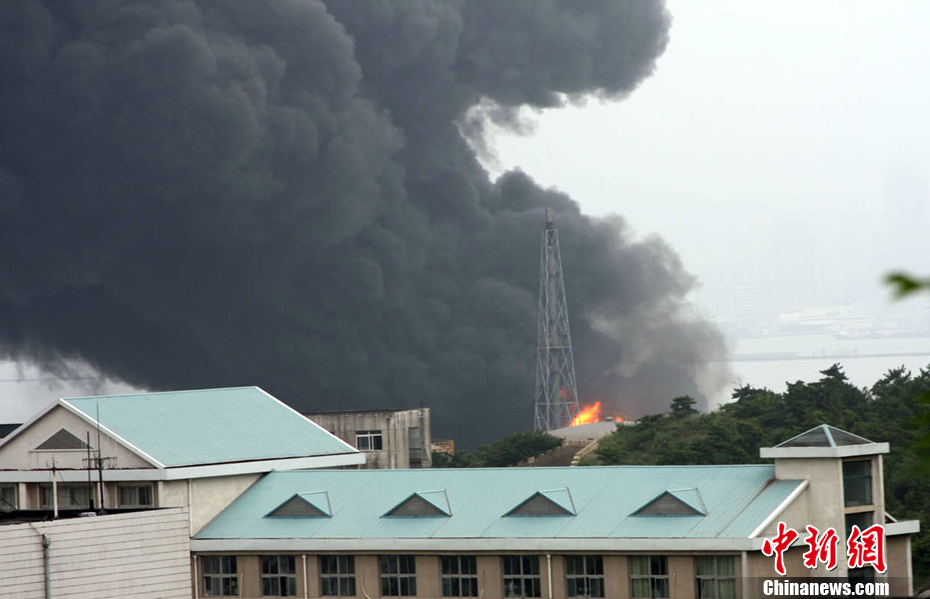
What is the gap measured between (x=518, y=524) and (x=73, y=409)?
445 inches

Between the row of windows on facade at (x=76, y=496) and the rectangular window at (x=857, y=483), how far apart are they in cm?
1488

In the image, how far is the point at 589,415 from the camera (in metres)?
88.9

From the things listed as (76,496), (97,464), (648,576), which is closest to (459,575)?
(648,576)

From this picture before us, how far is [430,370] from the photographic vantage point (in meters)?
96.3

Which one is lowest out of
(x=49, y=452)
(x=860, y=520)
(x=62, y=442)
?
(x=860, y=520)

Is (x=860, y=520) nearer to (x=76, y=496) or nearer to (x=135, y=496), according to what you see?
(x=135, y=496)

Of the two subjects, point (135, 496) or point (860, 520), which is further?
point (135, 496)

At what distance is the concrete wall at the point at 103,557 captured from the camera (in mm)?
25891

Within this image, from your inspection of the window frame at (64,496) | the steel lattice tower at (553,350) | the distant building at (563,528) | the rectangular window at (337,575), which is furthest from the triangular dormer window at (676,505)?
the steel lattice tower at (553,350)

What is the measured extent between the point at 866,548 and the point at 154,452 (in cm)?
1547

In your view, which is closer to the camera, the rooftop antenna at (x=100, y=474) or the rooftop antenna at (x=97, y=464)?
the rooftop antenna at (x=100, y=474)

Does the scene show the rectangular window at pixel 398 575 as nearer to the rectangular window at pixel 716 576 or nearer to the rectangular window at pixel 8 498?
the rectangular window at pixel 716 576

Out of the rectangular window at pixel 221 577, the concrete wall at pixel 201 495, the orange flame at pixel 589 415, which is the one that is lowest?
the rectangular window at pixel 221 577

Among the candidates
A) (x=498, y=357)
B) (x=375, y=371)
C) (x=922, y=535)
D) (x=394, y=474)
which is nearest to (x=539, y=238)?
(x=498, y=357)
